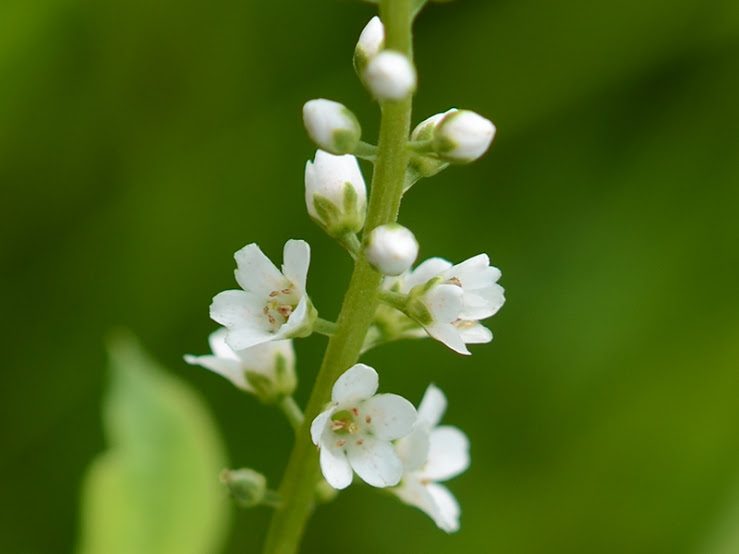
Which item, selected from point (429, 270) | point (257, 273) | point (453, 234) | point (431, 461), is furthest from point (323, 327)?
point (453, 234)

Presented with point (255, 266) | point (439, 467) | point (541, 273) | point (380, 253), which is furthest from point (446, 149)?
point (541, 273)

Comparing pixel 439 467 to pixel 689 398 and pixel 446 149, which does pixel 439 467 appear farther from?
pixel 689 398

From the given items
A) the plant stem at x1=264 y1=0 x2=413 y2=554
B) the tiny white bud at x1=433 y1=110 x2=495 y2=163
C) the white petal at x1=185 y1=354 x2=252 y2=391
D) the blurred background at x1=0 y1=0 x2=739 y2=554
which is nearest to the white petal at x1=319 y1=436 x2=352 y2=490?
the plant stem at x1=264 y1=0 x2=413 y2=554

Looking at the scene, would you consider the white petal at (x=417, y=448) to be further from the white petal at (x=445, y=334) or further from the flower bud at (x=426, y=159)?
the flower bud at (x=426, y=159)

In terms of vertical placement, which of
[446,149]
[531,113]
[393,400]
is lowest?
[393,400]

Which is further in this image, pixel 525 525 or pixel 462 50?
pixel 462 50

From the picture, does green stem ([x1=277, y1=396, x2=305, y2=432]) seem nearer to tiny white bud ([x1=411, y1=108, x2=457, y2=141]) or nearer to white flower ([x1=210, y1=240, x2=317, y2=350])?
white flower ([x1=210, y1=240, x2=317, y2=350])

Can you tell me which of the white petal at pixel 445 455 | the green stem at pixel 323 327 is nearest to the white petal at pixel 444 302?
the green stem at pixel 323 327

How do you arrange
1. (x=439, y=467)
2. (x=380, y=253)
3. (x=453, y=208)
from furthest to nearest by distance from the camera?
1. (x=453, y=208)
2. (x=439, y=467)
3. (x=380, y=253)
